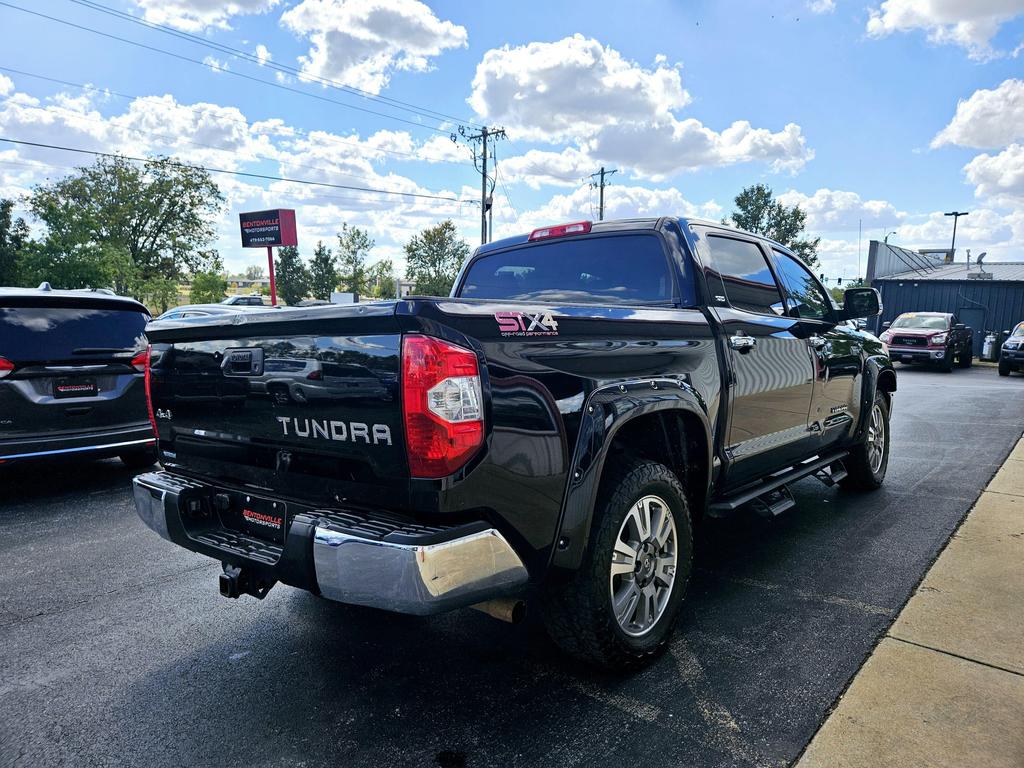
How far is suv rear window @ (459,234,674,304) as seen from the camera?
3473 mm

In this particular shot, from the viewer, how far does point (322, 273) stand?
71188 mm

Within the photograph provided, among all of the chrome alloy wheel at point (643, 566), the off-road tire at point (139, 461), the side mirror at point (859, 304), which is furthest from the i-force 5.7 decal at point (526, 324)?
the off-road tire at point (139, 461)

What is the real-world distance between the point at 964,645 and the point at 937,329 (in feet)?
63.4

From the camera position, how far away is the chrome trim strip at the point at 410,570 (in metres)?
2.00

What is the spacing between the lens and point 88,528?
15.5 feet

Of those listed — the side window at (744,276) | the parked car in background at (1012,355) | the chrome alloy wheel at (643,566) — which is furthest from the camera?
the parked car in background at (1012,355)

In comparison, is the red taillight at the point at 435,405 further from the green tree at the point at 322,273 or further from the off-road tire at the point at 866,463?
the green tree at the point at 322,273

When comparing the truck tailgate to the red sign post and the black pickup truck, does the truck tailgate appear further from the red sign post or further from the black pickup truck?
the red sign post

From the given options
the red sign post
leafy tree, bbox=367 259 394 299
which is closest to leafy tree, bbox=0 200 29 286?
the red sign post

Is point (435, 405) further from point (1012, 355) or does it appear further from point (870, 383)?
point (1012, 355)

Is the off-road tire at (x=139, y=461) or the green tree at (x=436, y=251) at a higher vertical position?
the green tree at (x=436, y=251)

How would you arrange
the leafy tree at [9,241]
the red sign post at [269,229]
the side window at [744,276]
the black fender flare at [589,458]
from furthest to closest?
the leafy tree at [9,241] → the red sign post at [269,229] → the side window at [744,276] → the black fender flare at [589,458]

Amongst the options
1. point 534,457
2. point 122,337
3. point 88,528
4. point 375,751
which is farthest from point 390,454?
point 122,337

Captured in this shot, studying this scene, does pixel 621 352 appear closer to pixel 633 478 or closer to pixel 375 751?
pixel 633 478
